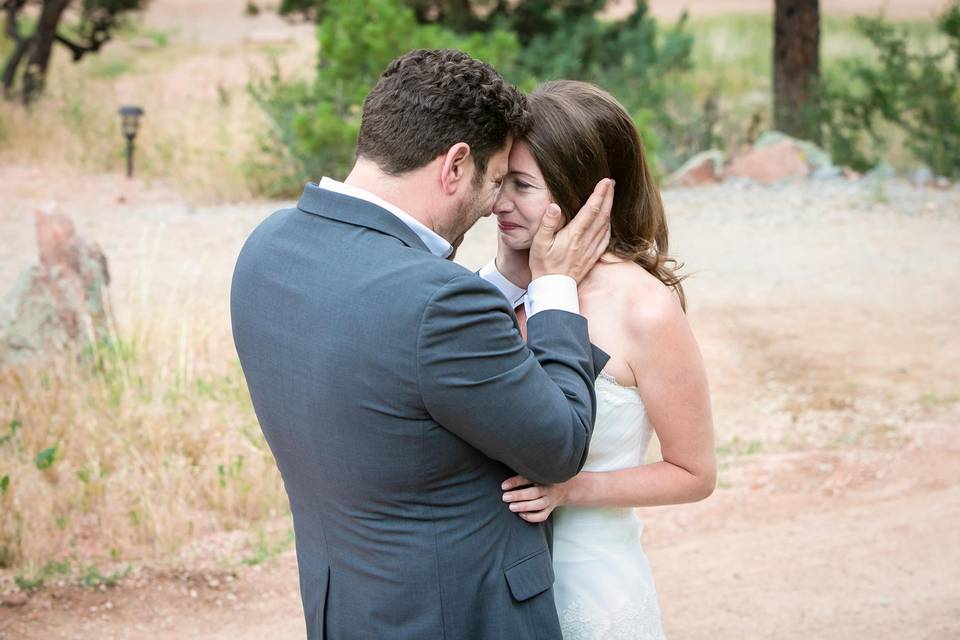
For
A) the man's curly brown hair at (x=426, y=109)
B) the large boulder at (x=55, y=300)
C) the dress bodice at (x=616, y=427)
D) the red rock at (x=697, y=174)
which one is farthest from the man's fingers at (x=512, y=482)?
the red rock at (x=697, y=174)

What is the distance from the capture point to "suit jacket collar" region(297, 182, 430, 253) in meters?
2.08

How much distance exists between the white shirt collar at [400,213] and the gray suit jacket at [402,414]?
24mm

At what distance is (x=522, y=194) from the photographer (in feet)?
8.49

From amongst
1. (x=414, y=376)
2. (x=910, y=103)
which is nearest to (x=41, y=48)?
(x=910, y=103)

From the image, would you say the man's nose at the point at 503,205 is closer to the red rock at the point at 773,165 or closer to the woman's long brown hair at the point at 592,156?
the woman's long brown hair at the point at 592,156

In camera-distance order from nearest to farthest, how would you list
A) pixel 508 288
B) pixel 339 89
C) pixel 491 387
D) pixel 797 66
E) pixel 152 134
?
pixel 491 387, pixel 508 288, pixel 339 89, pixel 797 66, pixel 152 134

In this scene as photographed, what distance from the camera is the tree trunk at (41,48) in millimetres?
15406

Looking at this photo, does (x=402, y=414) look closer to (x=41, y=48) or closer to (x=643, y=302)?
(x=643, y=302)

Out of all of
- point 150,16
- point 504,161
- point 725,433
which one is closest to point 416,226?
point 504,161

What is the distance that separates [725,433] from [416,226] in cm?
469

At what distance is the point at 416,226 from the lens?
213 centimetres

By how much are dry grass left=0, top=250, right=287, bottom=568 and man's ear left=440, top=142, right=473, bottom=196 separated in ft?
10.2

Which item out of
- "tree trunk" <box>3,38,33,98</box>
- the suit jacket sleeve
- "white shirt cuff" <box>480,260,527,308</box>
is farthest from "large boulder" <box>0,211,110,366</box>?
"tree trunk" <box>3,38,33,98</box>

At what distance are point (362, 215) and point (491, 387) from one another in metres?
0.43
